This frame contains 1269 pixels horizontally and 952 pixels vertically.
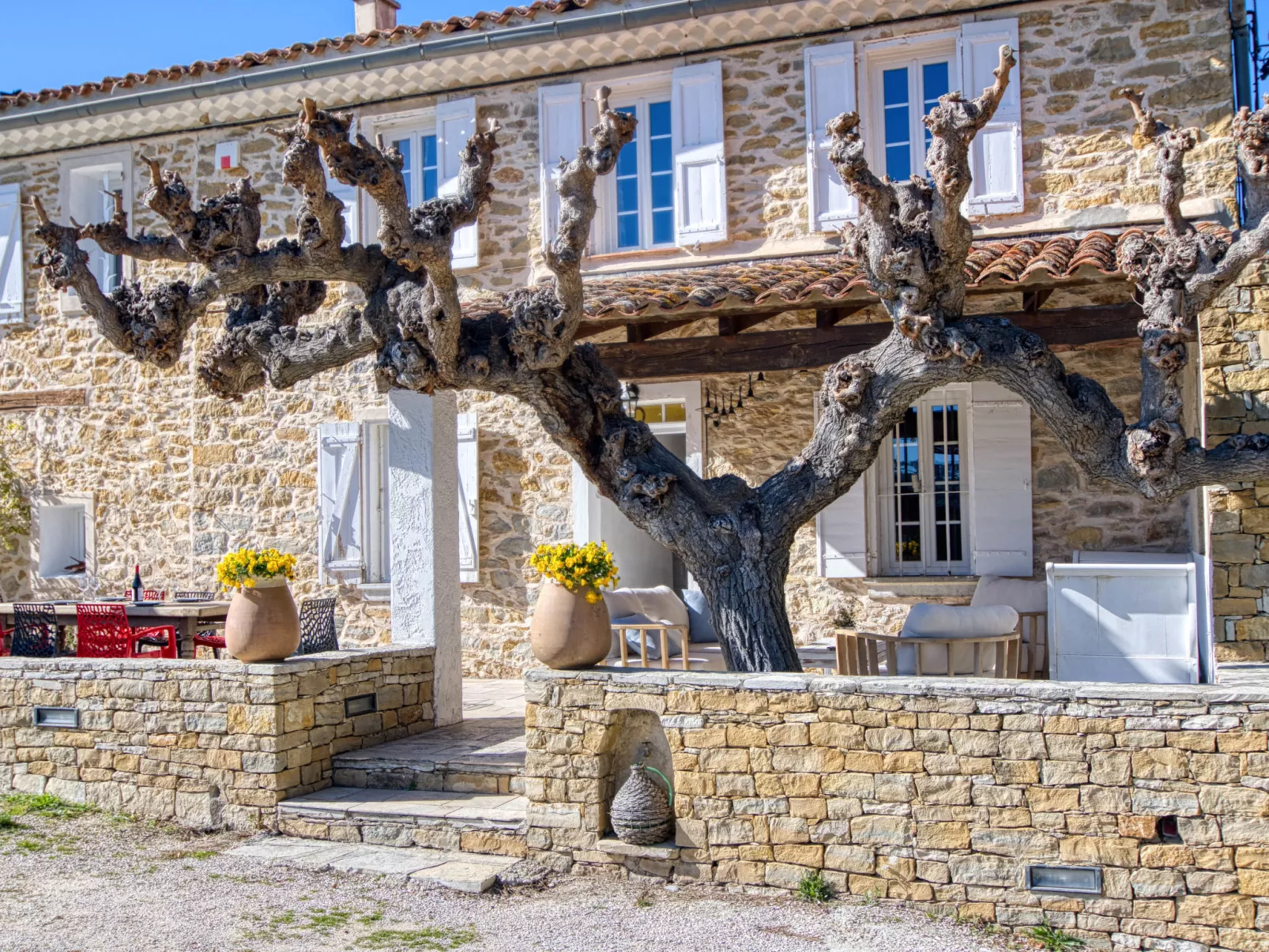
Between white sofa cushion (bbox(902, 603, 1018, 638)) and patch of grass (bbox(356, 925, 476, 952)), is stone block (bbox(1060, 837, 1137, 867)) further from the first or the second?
patch of grass (bbox(356, 925, 476, 952))

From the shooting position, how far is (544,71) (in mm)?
10266

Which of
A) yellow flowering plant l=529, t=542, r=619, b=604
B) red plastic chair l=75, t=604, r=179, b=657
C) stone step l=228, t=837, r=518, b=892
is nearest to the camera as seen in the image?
stone step l=228, t=837, r=518, b=892

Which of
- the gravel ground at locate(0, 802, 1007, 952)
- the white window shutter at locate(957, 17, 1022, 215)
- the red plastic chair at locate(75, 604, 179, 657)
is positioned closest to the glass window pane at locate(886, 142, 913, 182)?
the white window shutter at locate(957, 17, 1022, 215)

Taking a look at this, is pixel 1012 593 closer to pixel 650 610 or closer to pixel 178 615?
pixel 650 610

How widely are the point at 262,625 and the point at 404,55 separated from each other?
5.39m

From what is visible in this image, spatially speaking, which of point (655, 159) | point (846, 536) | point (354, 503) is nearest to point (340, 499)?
point (354, 503)

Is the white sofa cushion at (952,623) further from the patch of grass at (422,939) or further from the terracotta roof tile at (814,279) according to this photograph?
the patch of grass at (422,939)

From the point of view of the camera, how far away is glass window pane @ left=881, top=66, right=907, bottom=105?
9656mm

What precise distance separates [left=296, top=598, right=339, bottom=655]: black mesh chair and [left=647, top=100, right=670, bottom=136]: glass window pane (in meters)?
4.71

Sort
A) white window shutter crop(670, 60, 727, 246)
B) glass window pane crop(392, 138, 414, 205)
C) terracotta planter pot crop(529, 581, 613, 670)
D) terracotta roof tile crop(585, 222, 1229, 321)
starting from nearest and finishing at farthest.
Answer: terracotta planter pot crop(529, 581, 613, 670) → terracotta roof tile crop(585, 222, 1229, 321) → white window shutter crop(670, 60, 727, 246) → glass window pane crop(392, 138, 414, 205)

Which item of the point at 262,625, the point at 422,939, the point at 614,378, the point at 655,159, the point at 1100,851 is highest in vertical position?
the point at 655,159

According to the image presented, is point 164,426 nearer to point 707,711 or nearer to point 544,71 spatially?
point 544,71

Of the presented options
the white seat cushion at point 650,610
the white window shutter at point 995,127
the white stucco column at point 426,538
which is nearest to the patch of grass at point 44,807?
the white stucco column at point 426,538

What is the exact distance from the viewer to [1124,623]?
6.61 metres
